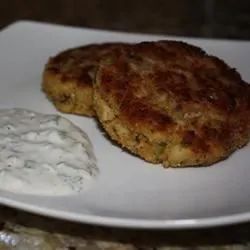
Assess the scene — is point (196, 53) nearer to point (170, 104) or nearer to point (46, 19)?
point (170, 104)

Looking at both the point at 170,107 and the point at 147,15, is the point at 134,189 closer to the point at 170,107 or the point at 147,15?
the point at 170,107

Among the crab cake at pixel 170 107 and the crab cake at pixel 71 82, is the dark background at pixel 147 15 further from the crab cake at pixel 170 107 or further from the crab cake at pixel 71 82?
the crab cake at pixel 170 107

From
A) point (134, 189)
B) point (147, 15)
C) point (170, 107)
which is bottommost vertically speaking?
point (147, 15)

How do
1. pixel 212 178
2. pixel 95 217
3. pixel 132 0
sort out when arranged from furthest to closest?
pixel 132 0 < pixel 212 178 < pixel 95 217

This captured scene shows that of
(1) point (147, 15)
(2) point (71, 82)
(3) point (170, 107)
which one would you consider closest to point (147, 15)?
(1) point (147, 15)

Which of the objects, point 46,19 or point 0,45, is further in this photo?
point 46,19

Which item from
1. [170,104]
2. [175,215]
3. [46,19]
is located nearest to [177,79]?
[170,104]
